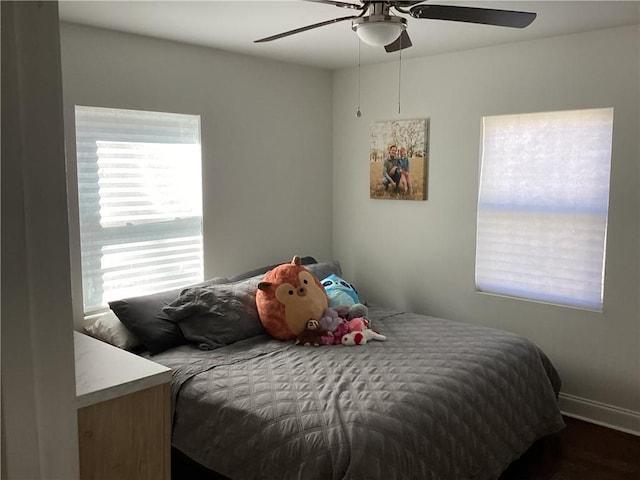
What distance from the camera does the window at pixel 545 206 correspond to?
3469 mm

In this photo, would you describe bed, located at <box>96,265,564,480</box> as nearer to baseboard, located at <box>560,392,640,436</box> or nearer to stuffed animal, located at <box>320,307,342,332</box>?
stuffed animal, located at <box>320,307,342,332</box>

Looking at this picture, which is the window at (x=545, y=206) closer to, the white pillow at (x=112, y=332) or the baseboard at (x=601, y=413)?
the baseboard at (x=601, y=413)

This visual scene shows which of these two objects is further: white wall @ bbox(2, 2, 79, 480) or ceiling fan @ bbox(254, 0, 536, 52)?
ceiling fan @ bbox(254, 0, 536, 52)

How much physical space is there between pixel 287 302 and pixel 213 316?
0.42 metres

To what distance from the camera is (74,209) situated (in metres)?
3.18

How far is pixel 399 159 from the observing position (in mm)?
4316

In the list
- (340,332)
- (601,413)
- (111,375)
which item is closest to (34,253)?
(111,375)

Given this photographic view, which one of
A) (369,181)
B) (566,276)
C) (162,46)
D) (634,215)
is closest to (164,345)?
(162,46)

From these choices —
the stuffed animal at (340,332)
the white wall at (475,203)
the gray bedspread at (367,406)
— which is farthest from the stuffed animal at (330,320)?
the white wall at (475,203)

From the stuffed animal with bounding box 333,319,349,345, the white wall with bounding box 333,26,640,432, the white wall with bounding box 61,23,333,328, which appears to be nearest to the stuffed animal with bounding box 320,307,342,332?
the stuffed animal with bounding box 333,319,349,345

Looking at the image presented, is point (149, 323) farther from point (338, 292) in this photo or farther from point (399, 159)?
point (399, 159)

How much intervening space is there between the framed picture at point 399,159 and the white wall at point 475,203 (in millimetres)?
64

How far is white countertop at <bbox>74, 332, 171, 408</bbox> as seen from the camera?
1535 mm

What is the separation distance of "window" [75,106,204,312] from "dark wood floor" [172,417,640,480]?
123cm
